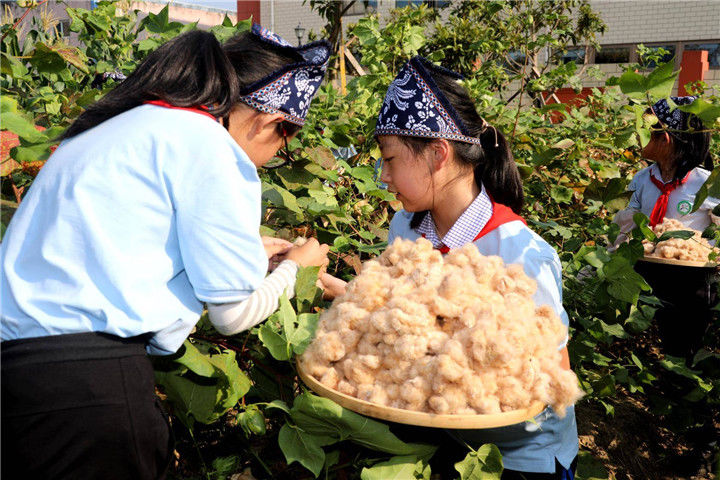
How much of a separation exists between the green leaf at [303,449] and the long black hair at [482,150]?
877mm

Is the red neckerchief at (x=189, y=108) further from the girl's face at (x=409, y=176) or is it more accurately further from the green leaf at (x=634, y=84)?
the green leaf at (x=634, y=84)

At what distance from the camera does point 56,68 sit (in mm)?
2135

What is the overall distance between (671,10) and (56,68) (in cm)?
1501

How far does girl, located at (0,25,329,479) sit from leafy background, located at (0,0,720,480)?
0.70ft

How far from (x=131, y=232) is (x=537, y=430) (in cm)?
109

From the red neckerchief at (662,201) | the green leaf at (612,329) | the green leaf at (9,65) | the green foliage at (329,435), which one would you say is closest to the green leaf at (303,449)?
the green foliage at (329,435)

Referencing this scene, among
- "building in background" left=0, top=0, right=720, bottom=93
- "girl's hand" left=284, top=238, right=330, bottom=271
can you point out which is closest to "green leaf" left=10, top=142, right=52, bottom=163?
"girl's hand" left=284, top=238, right=330, bottom=271

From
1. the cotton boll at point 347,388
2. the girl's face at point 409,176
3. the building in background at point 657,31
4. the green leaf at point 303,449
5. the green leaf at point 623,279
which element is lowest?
the building in background at point 657,31

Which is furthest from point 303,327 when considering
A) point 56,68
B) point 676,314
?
point 676,314

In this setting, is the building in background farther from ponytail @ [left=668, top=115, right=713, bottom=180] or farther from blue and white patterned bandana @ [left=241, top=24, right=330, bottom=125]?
blue and white patterned bandana @ [left=241, top=24, right=330, bottom=125]

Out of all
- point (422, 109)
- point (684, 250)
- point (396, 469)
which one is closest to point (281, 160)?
point (422, 109)

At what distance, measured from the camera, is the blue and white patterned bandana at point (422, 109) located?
185 cm

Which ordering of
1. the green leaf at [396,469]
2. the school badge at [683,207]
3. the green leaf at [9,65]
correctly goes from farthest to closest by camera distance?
the school badge at [683,207]
the green leaf at [9,65]
the green leaf at [396,469]

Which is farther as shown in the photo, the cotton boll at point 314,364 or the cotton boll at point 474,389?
the cotton boll at point 314,364
